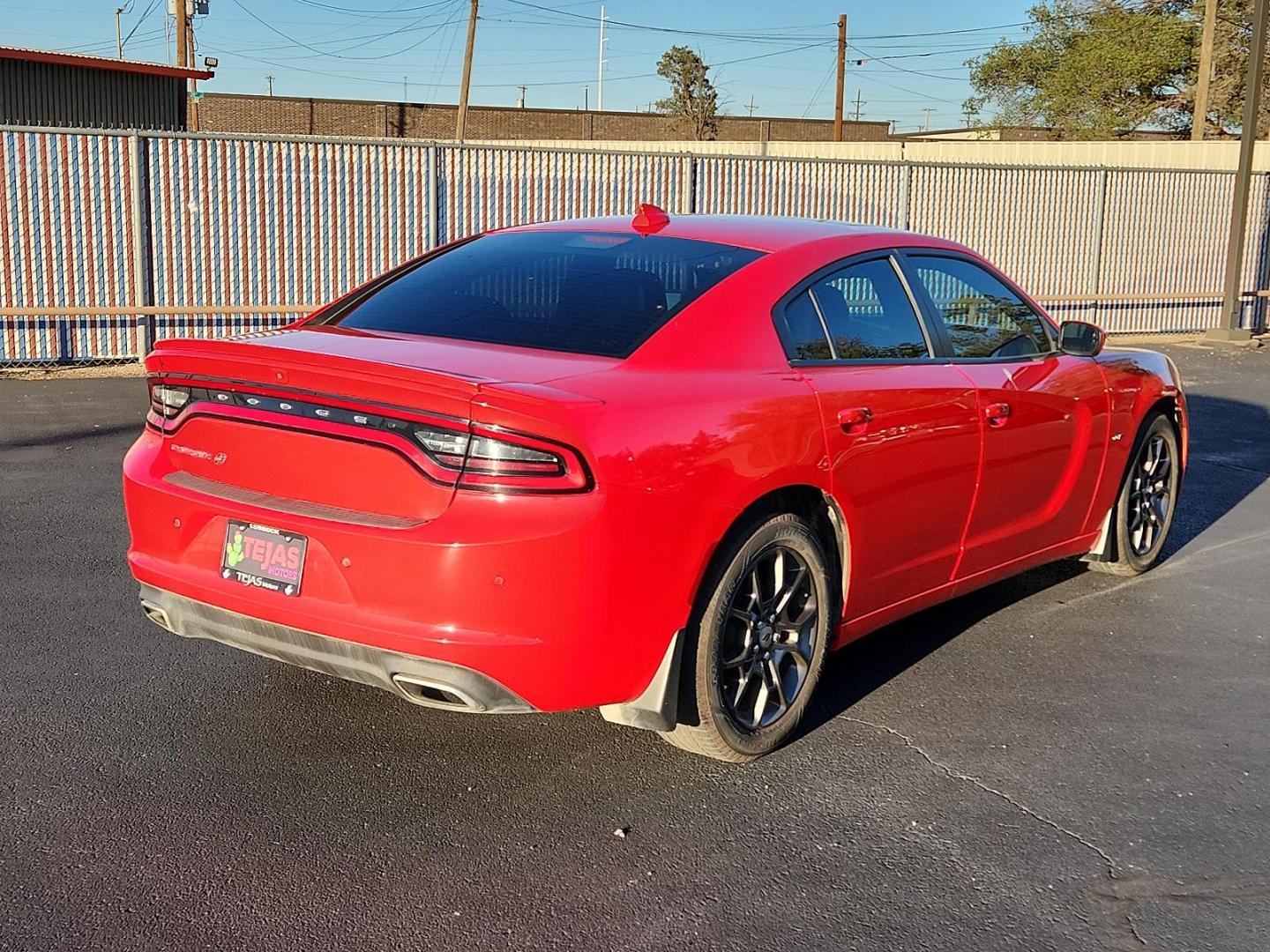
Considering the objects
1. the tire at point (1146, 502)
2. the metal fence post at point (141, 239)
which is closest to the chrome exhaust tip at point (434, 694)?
the tire at point (1146, 502)

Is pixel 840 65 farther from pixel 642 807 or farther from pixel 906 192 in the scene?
pixel 642 807

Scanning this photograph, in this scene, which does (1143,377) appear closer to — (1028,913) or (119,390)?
(1028,913)

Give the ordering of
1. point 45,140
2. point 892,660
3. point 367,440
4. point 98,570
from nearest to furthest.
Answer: point 367,440, point 892,660, point 98,570, point 45,140

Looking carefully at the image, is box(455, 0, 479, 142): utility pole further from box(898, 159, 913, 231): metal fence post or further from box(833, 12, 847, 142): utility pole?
box(898, 159, 913, 231): metal fence post

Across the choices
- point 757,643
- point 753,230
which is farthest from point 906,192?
point 757,643

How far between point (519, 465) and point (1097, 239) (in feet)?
56.7

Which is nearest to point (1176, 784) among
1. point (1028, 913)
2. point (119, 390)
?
point (1028, 913)

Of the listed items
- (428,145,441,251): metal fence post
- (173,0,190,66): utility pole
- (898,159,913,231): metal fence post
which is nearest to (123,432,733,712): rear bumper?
(428,145,441,251): metal fence post

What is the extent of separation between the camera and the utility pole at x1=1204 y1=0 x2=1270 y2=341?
17.4 m

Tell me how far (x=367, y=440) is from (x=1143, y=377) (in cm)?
399

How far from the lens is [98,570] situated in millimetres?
6168

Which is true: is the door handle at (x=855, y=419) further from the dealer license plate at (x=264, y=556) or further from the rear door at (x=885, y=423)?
the dealer license plate at (x=264, y=556)

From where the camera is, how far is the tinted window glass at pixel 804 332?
169 inches

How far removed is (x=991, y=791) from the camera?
13.1 ft
